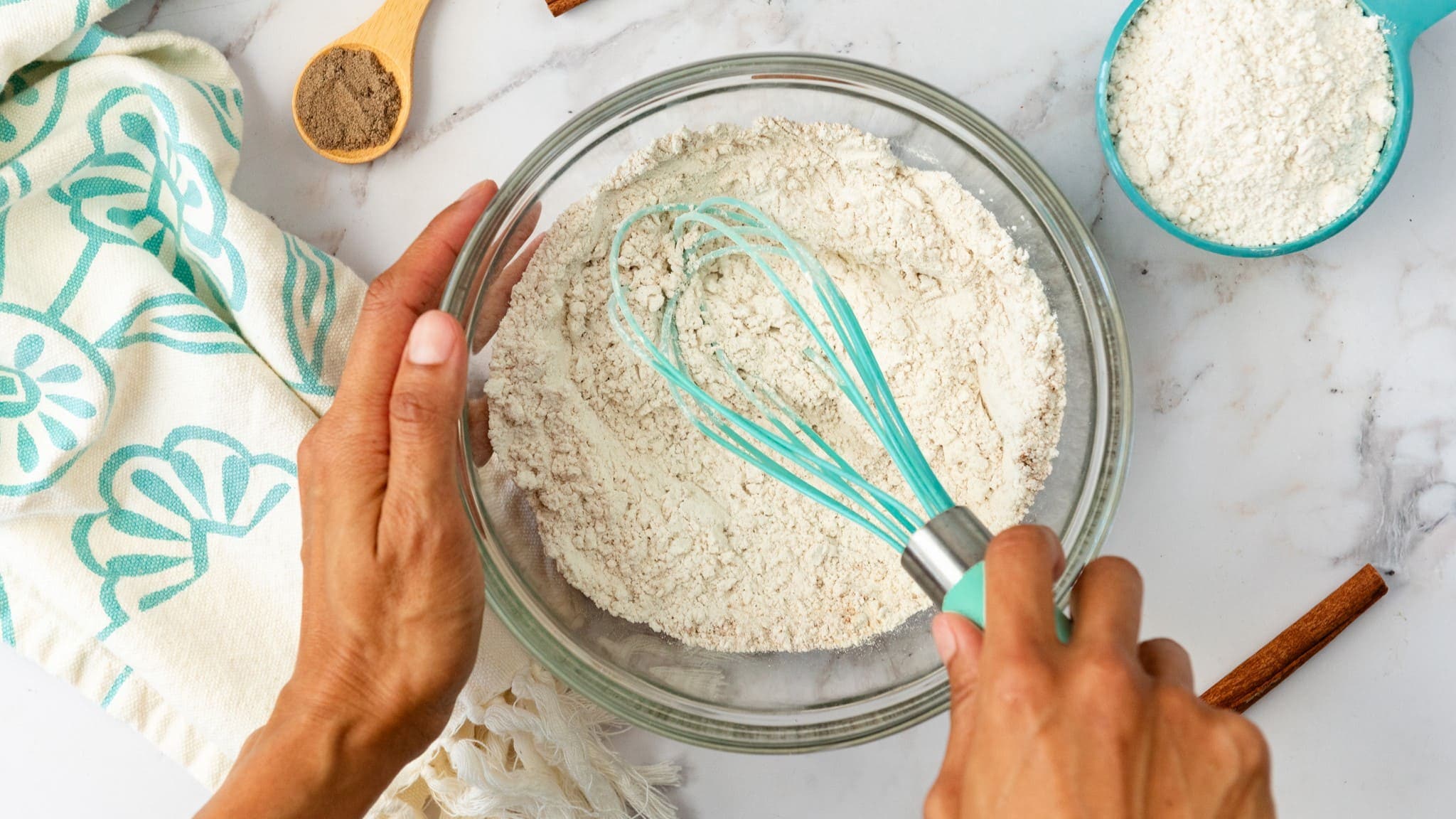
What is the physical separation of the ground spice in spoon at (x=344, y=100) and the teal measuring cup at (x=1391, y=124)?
26.4 inches

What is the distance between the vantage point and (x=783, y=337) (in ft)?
2.76

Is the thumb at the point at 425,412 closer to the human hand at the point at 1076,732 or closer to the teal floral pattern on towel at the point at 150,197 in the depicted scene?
the teal floral pattern on towel at the point at 150,197

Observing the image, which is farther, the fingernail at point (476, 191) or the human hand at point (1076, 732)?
the fingernail at point (476, 191)

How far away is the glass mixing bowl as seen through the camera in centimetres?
78

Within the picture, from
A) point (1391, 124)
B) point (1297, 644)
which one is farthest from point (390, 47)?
point (1297, 644)

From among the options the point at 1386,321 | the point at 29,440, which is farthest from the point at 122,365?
the point at 1386,321

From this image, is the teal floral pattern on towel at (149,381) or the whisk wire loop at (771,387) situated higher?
the whisk wire loop at (771,387)

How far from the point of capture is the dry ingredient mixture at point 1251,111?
2.55ft

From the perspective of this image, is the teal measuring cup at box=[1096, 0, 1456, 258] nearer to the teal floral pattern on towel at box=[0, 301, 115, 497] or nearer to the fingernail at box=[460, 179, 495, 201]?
the fingernail at box=[460, 179, 495, 201]

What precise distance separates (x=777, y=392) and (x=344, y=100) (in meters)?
0.51

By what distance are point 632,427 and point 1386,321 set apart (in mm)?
744

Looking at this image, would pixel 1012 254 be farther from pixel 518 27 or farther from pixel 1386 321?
pixel 518 27

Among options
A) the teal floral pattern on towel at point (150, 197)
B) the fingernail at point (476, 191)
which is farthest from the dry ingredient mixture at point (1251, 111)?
the teal floral pattern on towel at point (150, 197)

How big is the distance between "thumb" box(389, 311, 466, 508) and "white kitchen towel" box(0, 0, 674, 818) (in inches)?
7.8
